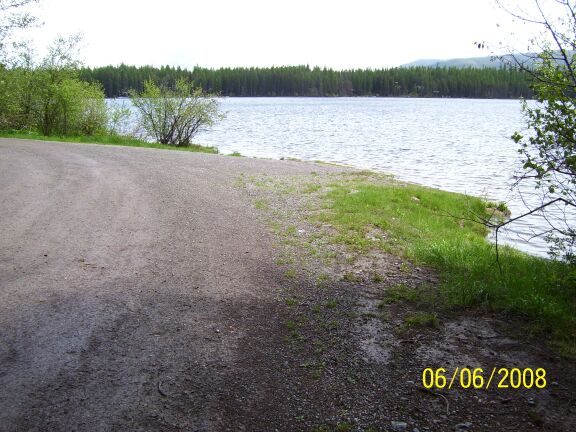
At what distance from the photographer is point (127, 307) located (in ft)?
19.3

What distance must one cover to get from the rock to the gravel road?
1176mm

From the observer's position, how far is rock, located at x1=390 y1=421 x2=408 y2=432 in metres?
3.93

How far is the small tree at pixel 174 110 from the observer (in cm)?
2792

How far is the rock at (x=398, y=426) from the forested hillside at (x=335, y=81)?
120887 mm

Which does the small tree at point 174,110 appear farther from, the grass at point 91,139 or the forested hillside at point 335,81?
the forested hillside at point 335,81

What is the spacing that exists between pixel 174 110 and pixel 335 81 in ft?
456

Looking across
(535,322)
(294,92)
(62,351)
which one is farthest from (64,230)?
(294,92)

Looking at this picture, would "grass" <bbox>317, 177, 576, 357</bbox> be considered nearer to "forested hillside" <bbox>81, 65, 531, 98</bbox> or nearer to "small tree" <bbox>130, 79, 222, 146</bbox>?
"small tree" <bbox>130, 79, 222, 146</bbox>

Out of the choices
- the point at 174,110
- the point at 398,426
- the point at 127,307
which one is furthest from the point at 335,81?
the point at 398,426
